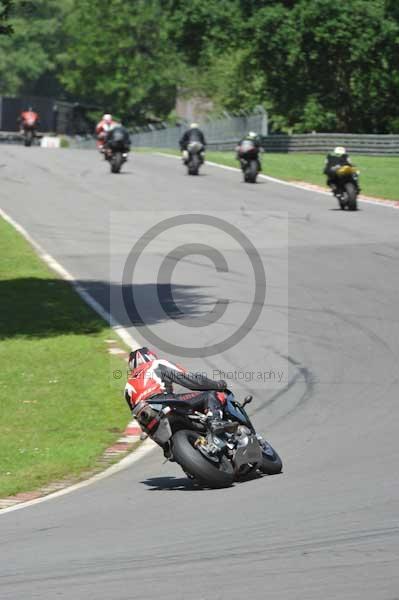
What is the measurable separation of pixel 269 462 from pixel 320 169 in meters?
30.0

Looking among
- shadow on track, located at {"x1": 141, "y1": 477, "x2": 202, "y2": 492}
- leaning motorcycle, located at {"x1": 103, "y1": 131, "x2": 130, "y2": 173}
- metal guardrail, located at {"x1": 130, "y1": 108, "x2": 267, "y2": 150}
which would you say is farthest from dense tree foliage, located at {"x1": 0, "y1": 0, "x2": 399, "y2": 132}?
shadow on track, located at {"x1": 141, "y1": 477, "x2": 202, "y2": 492}

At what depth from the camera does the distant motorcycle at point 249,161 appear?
116 ft

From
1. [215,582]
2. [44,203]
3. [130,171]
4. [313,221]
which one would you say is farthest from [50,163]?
[215,582]

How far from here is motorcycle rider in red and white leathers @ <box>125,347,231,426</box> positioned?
951 cm

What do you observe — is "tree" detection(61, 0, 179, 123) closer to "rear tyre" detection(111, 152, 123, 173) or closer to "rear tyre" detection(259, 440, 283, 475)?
"rear tyre" detection(111, 152, 123, 173)

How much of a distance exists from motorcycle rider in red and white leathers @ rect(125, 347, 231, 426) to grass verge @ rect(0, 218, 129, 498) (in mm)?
1295

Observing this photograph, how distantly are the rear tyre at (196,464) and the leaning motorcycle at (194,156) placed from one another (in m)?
28.5

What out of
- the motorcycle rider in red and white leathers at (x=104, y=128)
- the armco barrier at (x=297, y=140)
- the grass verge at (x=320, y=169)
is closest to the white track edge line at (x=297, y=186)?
the grass verge at (x=320, y=169)

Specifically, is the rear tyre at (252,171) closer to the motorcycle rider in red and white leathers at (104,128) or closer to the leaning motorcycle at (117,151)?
the leaning motorcycle at (117,151)

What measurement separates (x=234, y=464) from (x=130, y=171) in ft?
97.2

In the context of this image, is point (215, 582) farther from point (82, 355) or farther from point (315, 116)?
point (315, 116)

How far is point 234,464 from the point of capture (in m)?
9.45

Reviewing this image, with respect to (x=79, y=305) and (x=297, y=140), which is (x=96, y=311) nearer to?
(x=79, y=305)

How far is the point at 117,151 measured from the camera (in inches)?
1484
